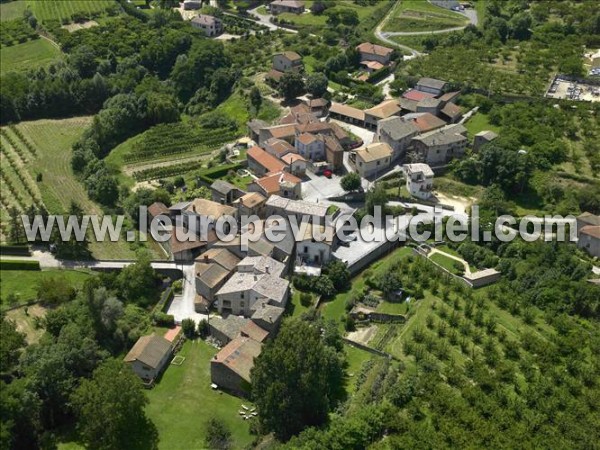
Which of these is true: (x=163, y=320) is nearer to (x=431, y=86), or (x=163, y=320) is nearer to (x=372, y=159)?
(x=372, y=159)

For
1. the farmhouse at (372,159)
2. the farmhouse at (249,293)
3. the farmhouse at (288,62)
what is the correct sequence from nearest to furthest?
the farmhouse at (249,293), the farmhouse at (372,159), the farmhouse at (288,62)

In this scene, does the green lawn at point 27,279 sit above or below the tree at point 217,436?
below

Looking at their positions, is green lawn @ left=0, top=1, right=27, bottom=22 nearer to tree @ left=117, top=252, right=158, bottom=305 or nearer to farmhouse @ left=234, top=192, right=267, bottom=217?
farmhouse @ left=234, top=192, right=267, bottom=217

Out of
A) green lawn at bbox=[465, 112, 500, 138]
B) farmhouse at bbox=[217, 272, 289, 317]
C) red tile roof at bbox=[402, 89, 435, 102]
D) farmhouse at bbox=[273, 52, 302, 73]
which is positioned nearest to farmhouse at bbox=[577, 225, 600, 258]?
green lawn at bbox=[465, 112, 500, 138]

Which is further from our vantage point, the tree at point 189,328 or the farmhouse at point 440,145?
the farmhouse at point 440,145

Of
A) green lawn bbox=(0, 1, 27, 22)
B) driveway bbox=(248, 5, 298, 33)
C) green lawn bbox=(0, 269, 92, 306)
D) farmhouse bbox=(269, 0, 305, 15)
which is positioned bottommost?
green lawn bbox=(0, 269, 92, 306)

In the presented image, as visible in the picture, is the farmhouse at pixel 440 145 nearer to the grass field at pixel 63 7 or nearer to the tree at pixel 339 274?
the tree at pixel 339 274

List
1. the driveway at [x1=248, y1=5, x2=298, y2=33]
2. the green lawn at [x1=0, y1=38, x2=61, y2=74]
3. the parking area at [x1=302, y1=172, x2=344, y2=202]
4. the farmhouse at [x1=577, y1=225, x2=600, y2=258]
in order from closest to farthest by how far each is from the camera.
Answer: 1. the farmhouse at [x1=577, y1=225, x2=600, y2=258]
2. the parking area at [x1=302, y1=172, x2=344, y2=202]
3. the green lawn at [x1=0, y1=38, x2=61, y2=74]
4. the driveway at [x1=248, y1=5, x2=298, y2=33]

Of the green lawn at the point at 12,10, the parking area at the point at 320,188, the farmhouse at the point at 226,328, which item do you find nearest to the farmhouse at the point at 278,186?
the parking area at the point at 320,188
